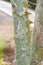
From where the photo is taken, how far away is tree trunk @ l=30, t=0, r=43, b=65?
4.95ft

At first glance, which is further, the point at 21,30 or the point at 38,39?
the point at 21,30

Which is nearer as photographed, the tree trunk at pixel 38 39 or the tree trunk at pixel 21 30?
the tree trunk at pixel 38 39

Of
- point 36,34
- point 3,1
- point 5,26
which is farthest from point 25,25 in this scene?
point 3,1

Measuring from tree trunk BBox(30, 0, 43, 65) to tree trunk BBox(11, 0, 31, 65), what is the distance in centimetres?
13

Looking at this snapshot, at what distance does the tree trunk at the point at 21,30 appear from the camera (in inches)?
66.1

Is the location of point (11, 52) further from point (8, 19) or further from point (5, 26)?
point (8, 19)

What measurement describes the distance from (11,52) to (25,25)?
297cm

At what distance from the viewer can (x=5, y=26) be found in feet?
21.2

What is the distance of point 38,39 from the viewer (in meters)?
1.58

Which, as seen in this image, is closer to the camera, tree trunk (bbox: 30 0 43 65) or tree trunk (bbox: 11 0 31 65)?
tree trunk (bbox: 30 0 43 65)

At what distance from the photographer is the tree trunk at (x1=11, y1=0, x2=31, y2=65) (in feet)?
5.50

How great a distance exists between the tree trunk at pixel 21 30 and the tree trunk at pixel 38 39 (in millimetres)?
132

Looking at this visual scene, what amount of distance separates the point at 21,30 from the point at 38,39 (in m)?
0.19

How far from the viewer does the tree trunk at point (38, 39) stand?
1.51 metres
